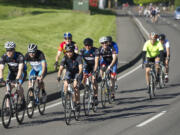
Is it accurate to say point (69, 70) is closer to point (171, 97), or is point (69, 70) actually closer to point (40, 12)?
point (171, 97)

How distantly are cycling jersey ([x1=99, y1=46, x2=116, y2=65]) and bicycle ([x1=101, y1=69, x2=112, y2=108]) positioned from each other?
1.87 feet

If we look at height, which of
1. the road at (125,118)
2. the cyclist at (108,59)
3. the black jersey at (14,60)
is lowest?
the road at (125,118)

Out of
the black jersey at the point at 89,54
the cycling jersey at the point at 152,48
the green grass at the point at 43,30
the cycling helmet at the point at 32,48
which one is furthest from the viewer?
the green grass at the point at 43,30

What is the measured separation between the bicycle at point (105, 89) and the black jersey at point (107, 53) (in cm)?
57

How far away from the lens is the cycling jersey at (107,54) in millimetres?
15468

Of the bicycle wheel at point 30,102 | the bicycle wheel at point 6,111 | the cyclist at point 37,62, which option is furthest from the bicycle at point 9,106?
the cyclist at point 37,62

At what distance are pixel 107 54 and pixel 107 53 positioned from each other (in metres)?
0.03

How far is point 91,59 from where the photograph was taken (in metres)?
14.8

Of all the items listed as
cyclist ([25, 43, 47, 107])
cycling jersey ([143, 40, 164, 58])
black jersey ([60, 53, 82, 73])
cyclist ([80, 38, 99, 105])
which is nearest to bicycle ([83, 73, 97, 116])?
cyclist ([80, 38, 99, 105])

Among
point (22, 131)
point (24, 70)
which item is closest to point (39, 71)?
point (24, 70)

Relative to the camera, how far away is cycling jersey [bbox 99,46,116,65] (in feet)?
50.7

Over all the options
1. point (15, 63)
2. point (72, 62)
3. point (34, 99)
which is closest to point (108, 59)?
point (72, 62)

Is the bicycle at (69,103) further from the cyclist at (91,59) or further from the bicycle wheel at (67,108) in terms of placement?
the cyclist at (91,59)

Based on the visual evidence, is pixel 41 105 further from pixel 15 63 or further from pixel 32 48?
pixel 32 48
